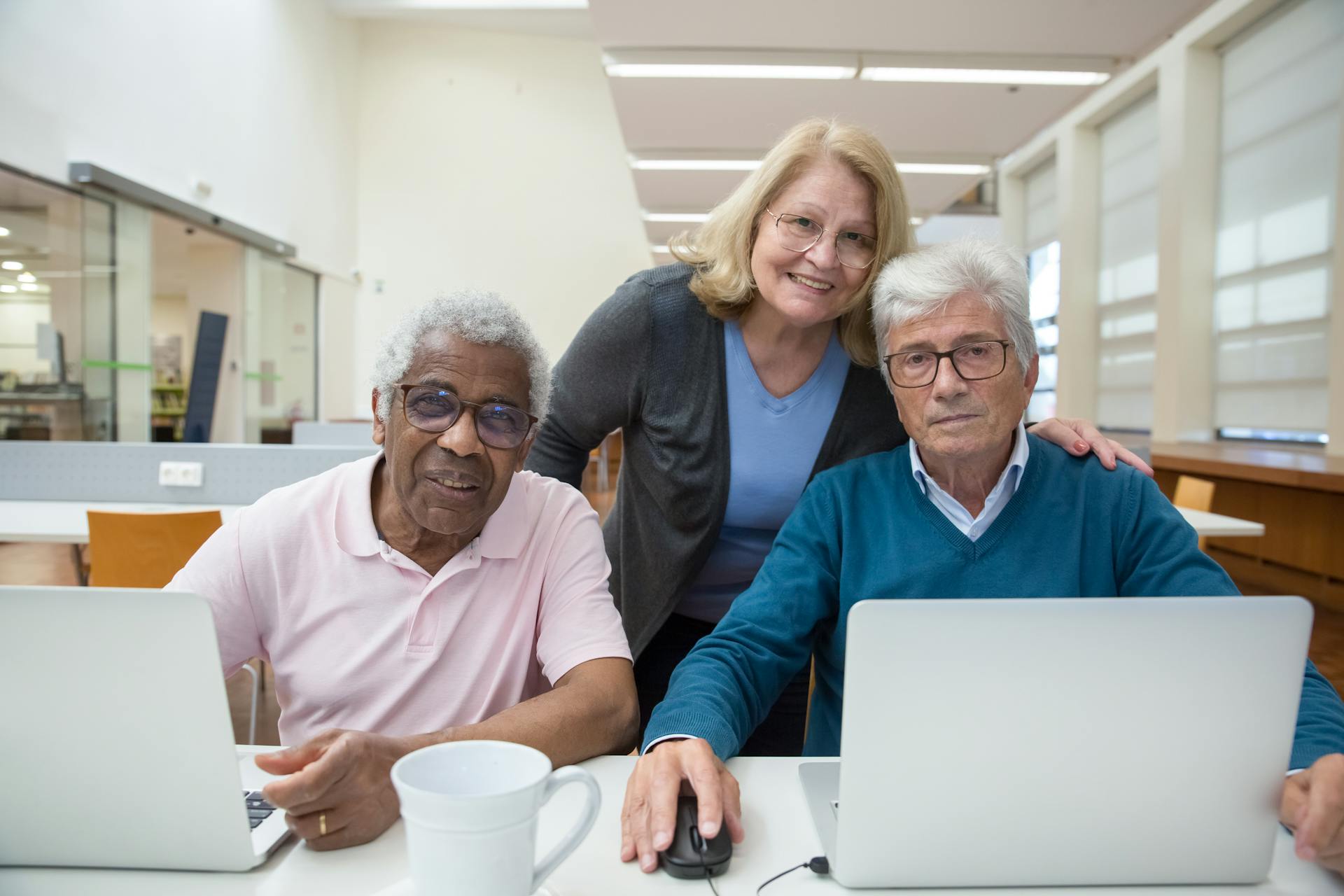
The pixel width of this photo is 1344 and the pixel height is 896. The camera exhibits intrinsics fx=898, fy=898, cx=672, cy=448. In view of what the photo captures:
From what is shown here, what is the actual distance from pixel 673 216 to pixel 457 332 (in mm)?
9066

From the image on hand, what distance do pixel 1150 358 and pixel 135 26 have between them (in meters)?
8.61

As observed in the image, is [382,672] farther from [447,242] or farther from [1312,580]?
[447,242]

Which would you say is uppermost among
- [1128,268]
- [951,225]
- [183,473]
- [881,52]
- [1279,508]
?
[951,225]

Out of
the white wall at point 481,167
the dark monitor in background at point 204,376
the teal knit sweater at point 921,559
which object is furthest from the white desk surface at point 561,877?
the white wall at point 481,167

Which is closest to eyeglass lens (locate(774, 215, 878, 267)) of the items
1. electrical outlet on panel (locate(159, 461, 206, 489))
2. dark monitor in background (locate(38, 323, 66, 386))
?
electrical outlet on panel (locate(159, 461, 206, 489))

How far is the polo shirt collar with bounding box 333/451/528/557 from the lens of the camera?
45.6 inches

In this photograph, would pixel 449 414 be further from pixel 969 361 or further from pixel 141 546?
pixel 141 546

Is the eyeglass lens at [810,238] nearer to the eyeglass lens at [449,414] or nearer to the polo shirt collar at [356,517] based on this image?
the eyeglass lens at [449,414]

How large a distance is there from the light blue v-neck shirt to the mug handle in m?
0.93

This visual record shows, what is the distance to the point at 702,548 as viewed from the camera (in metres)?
1.55

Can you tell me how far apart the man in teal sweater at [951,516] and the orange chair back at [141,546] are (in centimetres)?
196

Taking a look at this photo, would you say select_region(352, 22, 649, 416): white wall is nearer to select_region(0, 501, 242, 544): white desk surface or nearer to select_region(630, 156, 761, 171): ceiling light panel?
select_region(630, 156, 761, 171): ceiling light panel


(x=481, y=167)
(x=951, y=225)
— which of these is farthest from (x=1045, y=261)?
(x=481, y=167)

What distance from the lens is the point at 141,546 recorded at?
8.29 feet
